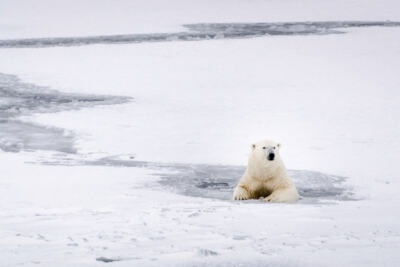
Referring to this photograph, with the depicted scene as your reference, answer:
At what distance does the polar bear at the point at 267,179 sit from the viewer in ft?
15.3

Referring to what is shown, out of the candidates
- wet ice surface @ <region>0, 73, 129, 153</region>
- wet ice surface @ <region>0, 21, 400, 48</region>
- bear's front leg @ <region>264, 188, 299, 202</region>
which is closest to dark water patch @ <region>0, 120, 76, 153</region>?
wet ice surface @ <region>0, 73, 129, 153</region>

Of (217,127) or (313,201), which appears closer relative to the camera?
(313,201)

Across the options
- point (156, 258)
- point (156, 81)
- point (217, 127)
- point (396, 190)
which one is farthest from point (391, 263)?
point (156, 81)

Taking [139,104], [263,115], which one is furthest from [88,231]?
[139,104]

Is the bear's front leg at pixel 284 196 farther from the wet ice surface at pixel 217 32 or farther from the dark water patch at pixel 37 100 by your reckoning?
the wet ice surface at pixel 217 32

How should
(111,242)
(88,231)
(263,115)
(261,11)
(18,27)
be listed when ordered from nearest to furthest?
(111,242), (88,231), (263,115), (18,27), (261,11)

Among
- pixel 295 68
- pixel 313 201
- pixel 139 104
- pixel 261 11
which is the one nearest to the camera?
pixel 313 201

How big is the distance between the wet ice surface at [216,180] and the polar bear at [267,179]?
15 centimetres

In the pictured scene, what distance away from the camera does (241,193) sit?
15.7ft

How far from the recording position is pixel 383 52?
13.5 meters

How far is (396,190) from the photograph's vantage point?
505 cm

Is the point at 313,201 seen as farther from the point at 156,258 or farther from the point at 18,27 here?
the point at 18,27

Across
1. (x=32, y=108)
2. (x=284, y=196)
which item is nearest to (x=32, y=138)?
(x=32, y=108)

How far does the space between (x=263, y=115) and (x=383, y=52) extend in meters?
5.77
